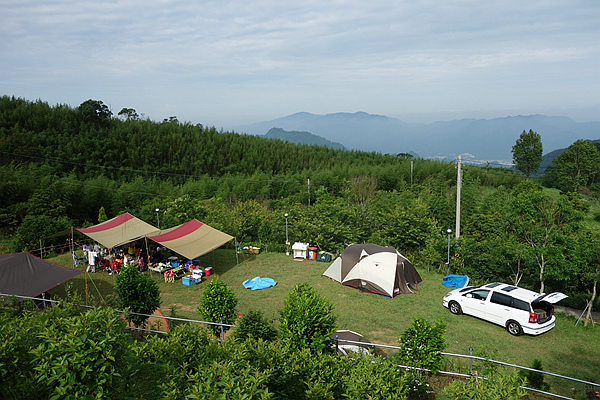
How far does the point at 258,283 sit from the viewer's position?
12.3 metres

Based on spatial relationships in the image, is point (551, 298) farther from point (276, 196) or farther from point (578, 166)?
point (578, 166)

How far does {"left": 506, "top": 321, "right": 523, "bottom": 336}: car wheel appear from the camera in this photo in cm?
893

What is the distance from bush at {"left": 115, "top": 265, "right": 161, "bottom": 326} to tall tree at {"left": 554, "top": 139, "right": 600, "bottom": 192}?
43955mm

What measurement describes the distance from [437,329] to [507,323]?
4.37 m

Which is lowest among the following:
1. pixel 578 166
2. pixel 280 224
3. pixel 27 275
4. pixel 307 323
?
pixel 280 224

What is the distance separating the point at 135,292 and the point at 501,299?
8954 mm

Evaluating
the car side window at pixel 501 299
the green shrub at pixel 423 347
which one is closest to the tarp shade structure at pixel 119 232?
the green shrub at pixel 423 347

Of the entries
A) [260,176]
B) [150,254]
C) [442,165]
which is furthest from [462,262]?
[442,165]

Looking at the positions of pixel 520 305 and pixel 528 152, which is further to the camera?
pixel 528 152

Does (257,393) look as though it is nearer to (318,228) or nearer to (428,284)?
(428,284)

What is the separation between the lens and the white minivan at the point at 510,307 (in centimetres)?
875

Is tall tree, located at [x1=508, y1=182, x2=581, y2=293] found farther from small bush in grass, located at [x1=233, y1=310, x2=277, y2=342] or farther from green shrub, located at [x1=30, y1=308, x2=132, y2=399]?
green shrub, located at [x1=30, y1=308, x2=132, y2=399]

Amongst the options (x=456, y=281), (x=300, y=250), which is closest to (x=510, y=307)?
(x=456, y=281)

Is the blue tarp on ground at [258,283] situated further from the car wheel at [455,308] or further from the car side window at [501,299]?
the car side window at [501,299]
